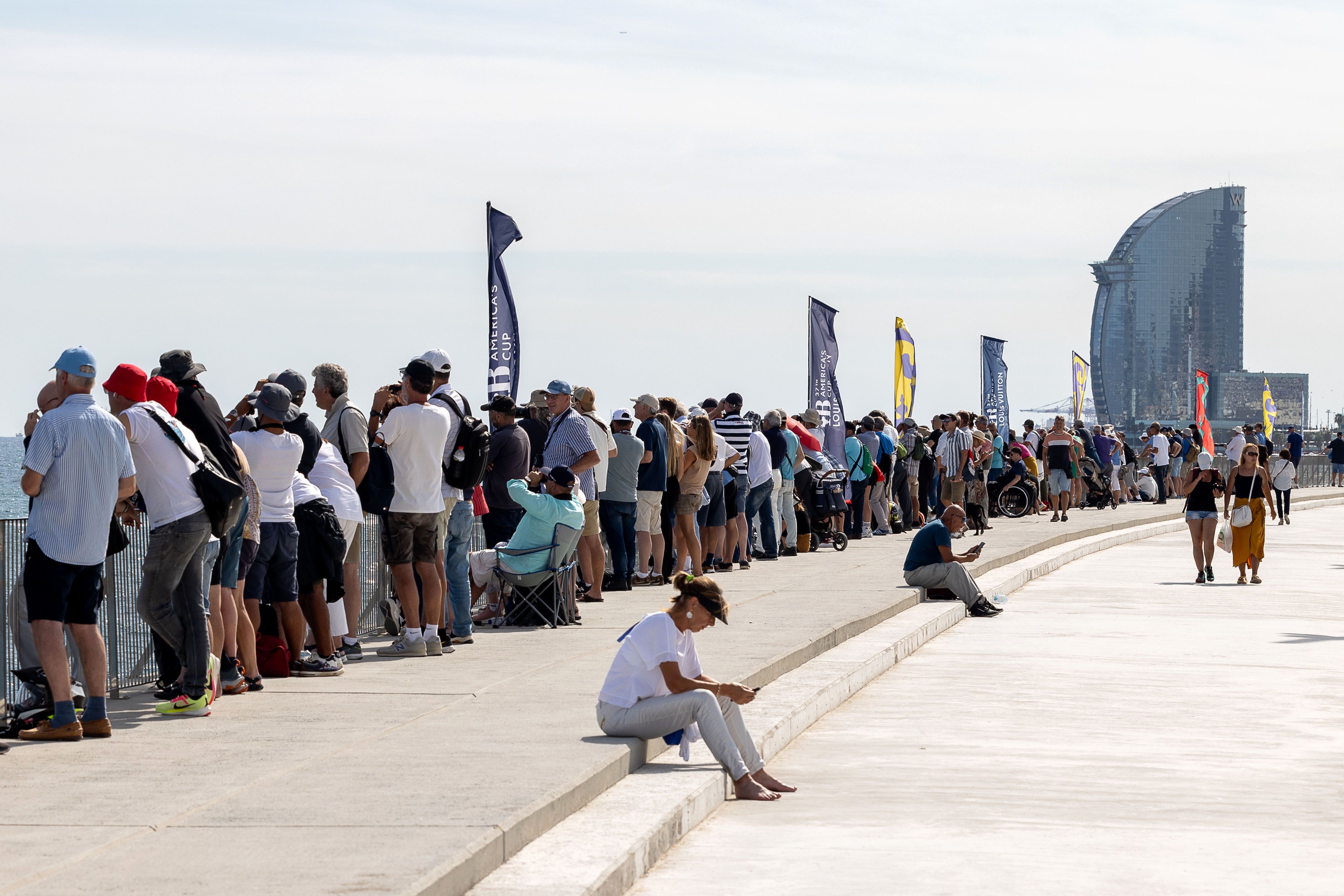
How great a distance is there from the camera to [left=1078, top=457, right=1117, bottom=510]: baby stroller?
34.6 meters

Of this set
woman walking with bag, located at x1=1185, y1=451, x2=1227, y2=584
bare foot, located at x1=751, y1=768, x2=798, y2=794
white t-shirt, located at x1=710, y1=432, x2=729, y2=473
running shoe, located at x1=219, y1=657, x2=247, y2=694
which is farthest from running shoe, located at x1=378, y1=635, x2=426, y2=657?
woman walking with bag, located at x1=1185, y1=451, x2=1227, y2=584

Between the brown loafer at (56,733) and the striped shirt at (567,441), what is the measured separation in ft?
20.3

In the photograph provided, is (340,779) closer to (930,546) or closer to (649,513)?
(649,513)

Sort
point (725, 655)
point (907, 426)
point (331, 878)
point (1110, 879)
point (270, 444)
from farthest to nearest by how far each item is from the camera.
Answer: point (907, 426), point (725, 655), point (270, 444), point (1110, 879), point (331, 878)

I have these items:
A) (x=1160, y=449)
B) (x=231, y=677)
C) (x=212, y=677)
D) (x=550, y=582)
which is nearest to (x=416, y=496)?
(x=231, y=677)

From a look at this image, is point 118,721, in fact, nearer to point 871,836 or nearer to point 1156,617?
point 871,836

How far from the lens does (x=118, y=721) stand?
797 centimetres

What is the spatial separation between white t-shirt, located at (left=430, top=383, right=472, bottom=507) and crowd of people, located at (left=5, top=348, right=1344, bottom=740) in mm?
19

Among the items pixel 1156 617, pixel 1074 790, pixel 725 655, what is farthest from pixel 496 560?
pixel 1156 617

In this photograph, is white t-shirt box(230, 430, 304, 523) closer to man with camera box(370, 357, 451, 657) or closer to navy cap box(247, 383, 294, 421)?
navy cap box(247, 383, 294, 421)

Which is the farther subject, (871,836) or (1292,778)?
(1292,778)

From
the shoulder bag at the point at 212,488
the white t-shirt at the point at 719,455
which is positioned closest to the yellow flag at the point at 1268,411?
the white t-shirt at the point at 719,455

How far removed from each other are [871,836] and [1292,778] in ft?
8.61

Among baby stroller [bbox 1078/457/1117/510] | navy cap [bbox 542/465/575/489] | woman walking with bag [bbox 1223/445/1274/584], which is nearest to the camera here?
navy cap [bbox 542/465/575/489]
